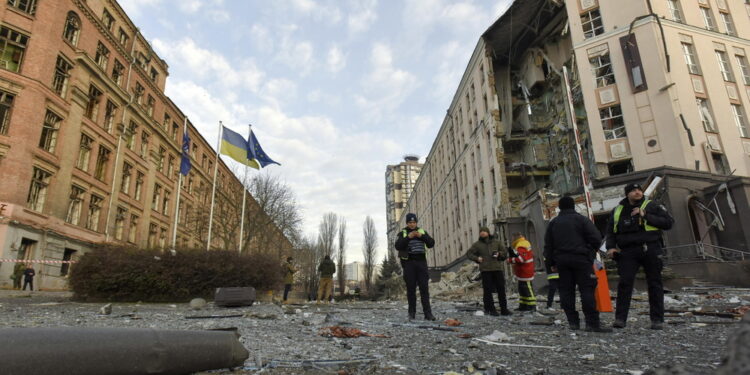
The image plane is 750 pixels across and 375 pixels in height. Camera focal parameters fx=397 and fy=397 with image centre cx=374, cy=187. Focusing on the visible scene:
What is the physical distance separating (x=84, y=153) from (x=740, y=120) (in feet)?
142

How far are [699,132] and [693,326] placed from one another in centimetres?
2242

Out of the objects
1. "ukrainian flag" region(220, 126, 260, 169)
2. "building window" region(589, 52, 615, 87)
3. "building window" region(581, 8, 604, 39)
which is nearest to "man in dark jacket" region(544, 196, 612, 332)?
"ukrainian flag" region(220, 126, 260, 169)

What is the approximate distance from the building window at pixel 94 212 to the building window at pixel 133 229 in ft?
15.4

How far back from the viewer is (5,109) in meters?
21.6

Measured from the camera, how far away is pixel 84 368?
2615 millimetres

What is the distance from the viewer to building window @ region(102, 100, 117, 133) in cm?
3042

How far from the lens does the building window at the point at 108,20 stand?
30906mm

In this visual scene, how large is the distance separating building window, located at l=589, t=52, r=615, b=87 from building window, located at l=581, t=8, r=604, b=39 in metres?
1.99

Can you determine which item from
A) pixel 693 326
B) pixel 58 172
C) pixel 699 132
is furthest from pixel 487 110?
pixel 58 172

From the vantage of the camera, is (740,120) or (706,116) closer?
(706,116)

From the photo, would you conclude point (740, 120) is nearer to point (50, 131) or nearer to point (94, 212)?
point (50, 131)

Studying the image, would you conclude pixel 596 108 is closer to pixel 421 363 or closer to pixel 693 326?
pixel 693 326

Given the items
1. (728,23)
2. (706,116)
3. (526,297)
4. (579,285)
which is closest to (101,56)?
(526,297)

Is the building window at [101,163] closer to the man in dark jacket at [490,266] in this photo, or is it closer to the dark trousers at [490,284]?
the man in dark jacket at [490,266]
